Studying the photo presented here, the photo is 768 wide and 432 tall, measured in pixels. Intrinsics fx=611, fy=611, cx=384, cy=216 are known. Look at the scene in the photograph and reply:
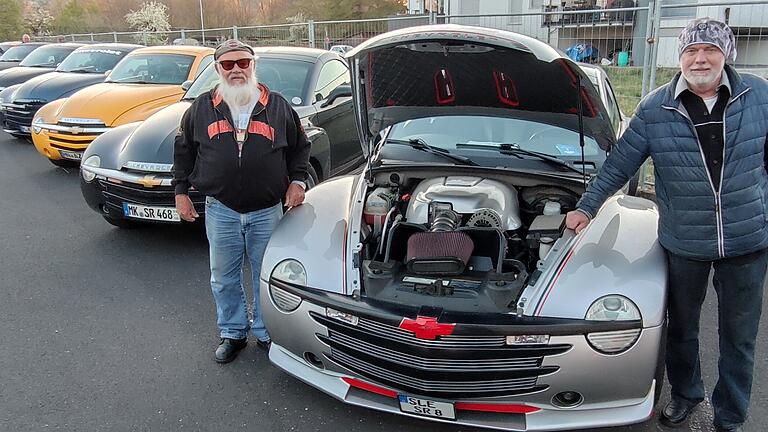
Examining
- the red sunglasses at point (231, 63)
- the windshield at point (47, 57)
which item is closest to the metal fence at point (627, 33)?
the red sunglasses at point (231, 63)

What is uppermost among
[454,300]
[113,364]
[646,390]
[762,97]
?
[762,97]

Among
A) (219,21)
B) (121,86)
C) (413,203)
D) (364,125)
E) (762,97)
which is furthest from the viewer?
(219,21)

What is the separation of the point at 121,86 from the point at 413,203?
6.31m

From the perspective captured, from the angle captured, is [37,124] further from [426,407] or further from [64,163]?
[426,407]

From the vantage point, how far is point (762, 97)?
249 cm

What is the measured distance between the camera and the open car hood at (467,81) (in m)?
2.99

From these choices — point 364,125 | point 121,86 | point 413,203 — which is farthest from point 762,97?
point 121,86

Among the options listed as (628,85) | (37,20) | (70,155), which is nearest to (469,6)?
(628,85)

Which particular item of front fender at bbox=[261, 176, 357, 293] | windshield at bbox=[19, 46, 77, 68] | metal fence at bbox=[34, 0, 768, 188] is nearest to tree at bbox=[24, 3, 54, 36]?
windshield at bbox=[19, 46, 77, 68]

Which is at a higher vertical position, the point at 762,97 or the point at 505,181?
the point at 762,97

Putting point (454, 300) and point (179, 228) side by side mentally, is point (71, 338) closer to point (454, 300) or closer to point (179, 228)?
point (179, 228)

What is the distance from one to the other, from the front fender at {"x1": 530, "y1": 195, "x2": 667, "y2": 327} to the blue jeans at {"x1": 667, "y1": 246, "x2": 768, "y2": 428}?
15 centimetres

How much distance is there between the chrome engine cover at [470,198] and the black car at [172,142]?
7.35 ft

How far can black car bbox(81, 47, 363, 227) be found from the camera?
5.16 metres
